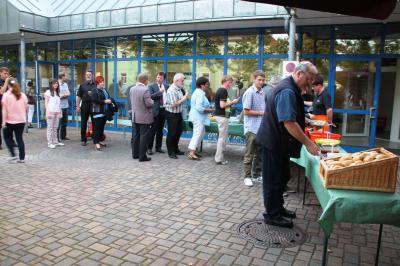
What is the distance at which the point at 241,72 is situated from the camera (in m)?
10.9

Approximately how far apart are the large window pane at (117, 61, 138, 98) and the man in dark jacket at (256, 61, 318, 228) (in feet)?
30.4

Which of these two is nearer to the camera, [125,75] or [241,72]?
[241,72]

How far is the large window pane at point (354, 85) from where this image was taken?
385 inches

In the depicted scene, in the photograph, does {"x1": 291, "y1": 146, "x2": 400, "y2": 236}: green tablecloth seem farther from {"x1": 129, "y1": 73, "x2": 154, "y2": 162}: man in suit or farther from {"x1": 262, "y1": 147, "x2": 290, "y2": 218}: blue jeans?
{"x1": 129, "y1": 73, "x2": 154, "y2": 162}: man in suit

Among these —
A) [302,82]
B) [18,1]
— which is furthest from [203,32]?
[302,82]

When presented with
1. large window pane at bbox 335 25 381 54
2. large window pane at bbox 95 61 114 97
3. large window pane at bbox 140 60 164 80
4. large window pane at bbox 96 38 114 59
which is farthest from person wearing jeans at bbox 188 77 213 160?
large window pane at bbox 96 38 114 59

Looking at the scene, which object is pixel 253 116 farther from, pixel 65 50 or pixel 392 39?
pixel 65 50

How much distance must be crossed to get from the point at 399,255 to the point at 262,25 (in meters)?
7.82

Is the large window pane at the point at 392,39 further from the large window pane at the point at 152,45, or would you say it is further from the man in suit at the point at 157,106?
the large window pane at the point at 152,45

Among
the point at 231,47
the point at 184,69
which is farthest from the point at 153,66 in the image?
the point at 231,47

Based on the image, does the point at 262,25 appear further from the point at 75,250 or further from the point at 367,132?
the point at 75,250

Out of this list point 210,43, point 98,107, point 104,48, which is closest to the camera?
point 98,107

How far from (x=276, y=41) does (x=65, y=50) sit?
28.0 ft

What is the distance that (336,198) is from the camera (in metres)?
3.01
